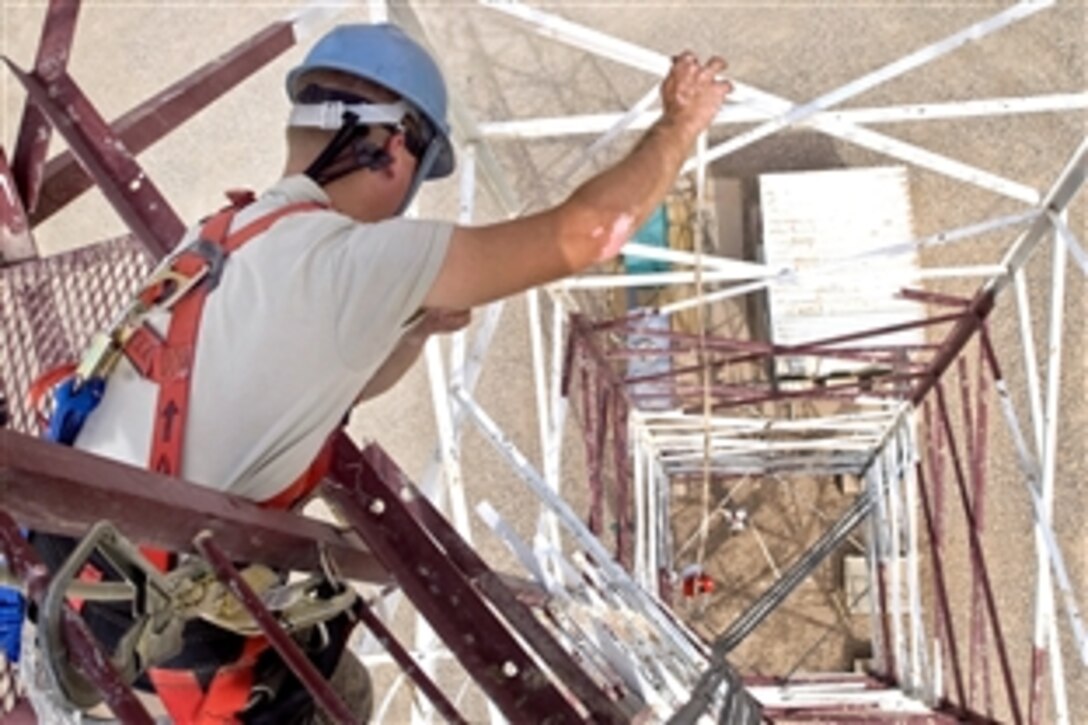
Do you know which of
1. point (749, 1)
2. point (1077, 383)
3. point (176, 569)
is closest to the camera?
point (176, 569)

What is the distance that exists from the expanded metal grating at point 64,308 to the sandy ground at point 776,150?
301 inches

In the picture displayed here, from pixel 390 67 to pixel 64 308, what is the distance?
260 cm

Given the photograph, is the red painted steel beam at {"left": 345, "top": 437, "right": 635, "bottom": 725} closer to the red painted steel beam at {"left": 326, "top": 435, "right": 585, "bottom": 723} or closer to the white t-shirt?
the red painted steel beam at {"left": 326, "top": 435, "right": 585, "bottom": 723}

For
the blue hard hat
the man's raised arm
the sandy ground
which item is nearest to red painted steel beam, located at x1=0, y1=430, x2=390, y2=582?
the man's raised arm

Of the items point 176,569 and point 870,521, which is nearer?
point 176,569

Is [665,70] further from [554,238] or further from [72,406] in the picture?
[72,406]

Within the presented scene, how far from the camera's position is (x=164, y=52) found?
16.4 m

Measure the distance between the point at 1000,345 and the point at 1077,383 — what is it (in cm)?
102

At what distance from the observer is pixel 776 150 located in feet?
45.0

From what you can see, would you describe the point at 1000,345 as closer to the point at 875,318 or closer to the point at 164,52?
the point at 875,318

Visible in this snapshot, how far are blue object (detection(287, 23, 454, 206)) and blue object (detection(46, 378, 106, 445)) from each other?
49.9 inches

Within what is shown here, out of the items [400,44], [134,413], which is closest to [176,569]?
[134,413]

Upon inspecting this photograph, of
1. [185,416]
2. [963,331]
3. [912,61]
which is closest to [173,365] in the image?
[185,416]

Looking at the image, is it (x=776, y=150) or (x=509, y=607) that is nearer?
(x=509, y=607)
